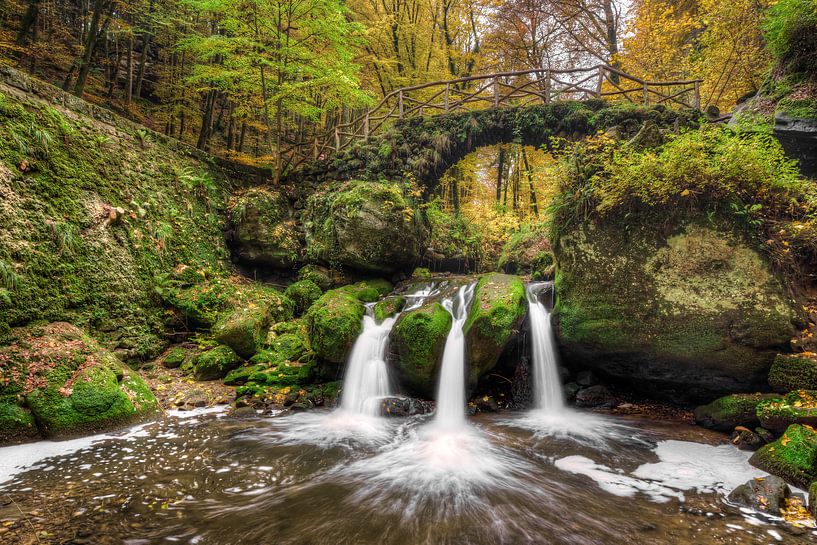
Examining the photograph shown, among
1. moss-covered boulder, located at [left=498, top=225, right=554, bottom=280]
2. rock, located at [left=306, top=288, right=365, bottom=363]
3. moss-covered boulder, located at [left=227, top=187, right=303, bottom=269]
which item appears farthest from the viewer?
moss-covered boulder, located at [left=498, top=225, right=554, bottom=280]

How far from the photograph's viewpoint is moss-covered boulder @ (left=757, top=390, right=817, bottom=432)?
3771 millimetres

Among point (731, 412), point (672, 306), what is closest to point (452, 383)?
point (672, 306)

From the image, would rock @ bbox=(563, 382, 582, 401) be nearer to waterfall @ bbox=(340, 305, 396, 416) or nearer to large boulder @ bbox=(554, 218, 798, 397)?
large boulder @ bbox=(554, 218, 798, 397)

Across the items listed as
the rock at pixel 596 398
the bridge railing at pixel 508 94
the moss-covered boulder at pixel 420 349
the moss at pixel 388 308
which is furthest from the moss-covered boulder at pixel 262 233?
the rock at pixel 596 398

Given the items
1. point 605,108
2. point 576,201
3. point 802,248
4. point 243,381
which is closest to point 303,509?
point 243,381

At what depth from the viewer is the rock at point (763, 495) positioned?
118 inches

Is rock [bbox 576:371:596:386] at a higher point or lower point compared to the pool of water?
higher

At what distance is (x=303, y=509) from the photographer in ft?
10.4

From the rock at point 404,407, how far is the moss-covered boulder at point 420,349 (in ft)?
0.69

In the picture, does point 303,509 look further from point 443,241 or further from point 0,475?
point 443,241

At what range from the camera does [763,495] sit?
3.08 metres

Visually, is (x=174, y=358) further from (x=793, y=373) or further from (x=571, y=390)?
(x=793, y=373)

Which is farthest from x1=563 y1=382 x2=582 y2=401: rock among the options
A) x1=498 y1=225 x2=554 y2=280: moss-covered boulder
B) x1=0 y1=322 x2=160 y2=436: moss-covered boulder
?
x1=0 y1=322 x2=160 y2=436: moss-covered boulder

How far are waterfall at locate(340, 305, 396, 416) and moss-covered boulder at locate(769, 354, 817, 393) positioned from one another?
5470 mm
